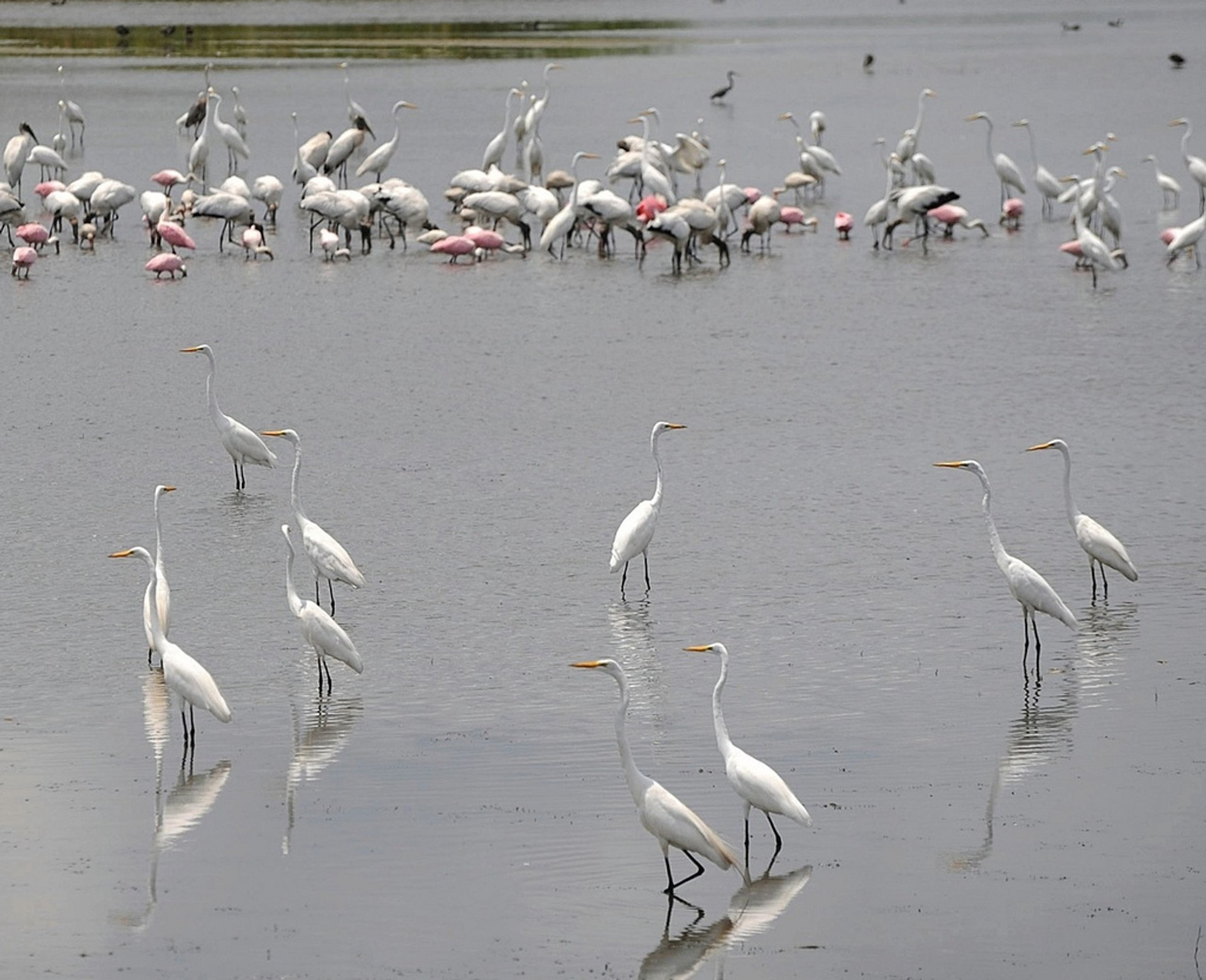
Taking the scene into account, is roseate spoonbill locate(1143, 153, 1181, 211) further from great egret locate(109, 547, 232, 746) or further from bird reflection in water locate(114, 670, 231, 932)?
great egret locate(109, 547, 232, 746)

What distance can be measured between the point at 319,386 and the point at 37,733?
7.34m

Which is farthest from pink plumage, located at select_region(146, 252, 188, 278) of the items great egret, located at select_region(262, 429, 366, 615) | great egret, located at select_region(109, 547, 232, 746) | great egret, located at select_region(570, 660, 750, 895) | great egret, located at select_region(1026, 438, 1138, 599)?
great egret, located at select_region(570, 660, 750, 895)

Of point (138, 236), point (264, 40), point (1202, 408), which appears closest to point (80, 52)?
point (264, 40)

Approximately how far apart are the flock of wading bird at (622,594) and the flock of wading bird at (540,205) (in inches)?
344

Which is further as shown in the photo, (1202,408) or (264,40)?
(264,40)

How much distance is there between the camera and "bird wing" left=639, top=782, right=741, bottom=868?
647cm

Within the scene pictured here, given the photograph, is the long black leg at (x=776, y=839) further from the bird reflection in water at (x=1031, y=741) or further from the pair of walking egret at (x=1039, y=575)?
the pair of walking egret at (x=1039, y=575)

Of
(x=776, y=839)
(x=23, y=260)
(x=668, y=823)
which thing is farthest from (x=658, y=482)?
(x=23, y=260)

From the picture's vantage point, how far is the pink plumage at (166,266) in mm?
19484

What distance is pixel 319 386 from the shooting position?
49.6 feet

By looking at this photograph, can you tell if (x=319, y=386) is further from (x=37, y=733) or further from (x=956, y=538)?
(x=37, y=733)

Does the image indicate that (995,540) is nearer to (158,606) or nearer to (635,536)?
(635,536)

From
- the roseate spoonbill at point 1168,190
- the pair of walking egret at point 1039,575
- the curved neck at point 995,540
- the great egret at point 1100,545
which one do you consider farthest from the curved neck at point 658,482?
the roseate spoonbill at point 1168,190

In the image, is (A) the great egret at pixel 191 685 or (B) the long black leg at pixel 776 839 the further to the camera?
(A) the great egret at pixel 191 685
